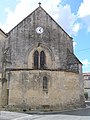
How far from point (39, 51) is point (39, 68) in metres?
4.28

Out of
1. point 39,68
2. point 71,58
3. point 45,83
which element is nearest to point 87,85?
point 71,58

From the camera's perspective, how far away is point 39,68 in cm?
3030

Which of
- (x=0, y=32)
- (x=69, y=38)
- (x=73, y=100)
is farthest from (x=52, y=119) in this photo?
(x=69, y=38)

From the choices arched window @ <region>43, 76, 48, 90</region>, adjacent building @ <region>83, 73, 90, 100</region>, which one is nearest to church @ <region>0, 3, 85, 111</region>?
arched window @ <region>43, 76, 48, 90</region>

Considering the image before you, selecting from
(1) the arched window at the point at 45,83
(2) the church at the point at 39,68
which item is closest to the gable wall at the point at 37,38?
(2) the church at the point at 39,68

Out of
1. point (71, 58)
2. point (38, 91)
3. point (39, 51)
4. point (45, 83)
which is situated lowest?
point (38, 91)

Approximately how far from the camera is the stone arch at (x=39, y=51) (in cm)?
3359

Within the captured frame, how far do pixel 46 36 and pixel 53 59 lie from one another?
3.07 m

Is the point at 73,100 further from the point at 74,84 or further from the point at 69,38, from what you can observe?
the point at 69,38

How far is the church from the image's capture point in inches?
1117

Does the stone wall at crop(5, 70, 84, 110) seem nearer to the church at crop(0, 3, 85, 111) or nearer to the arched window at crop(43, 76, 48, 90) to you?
the church at crop(0, 3, 85, 111)

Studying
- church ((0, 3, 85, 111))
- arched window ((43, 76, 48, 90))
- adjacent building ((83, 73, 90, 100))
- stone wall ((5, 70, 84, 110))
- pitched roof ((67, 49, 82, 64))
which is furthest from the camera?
adjacent building ((83, 73, 90, 100))

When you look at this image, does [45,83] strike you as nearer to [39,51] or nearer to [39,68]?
[39,68]

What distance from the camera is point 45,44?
33.9m
